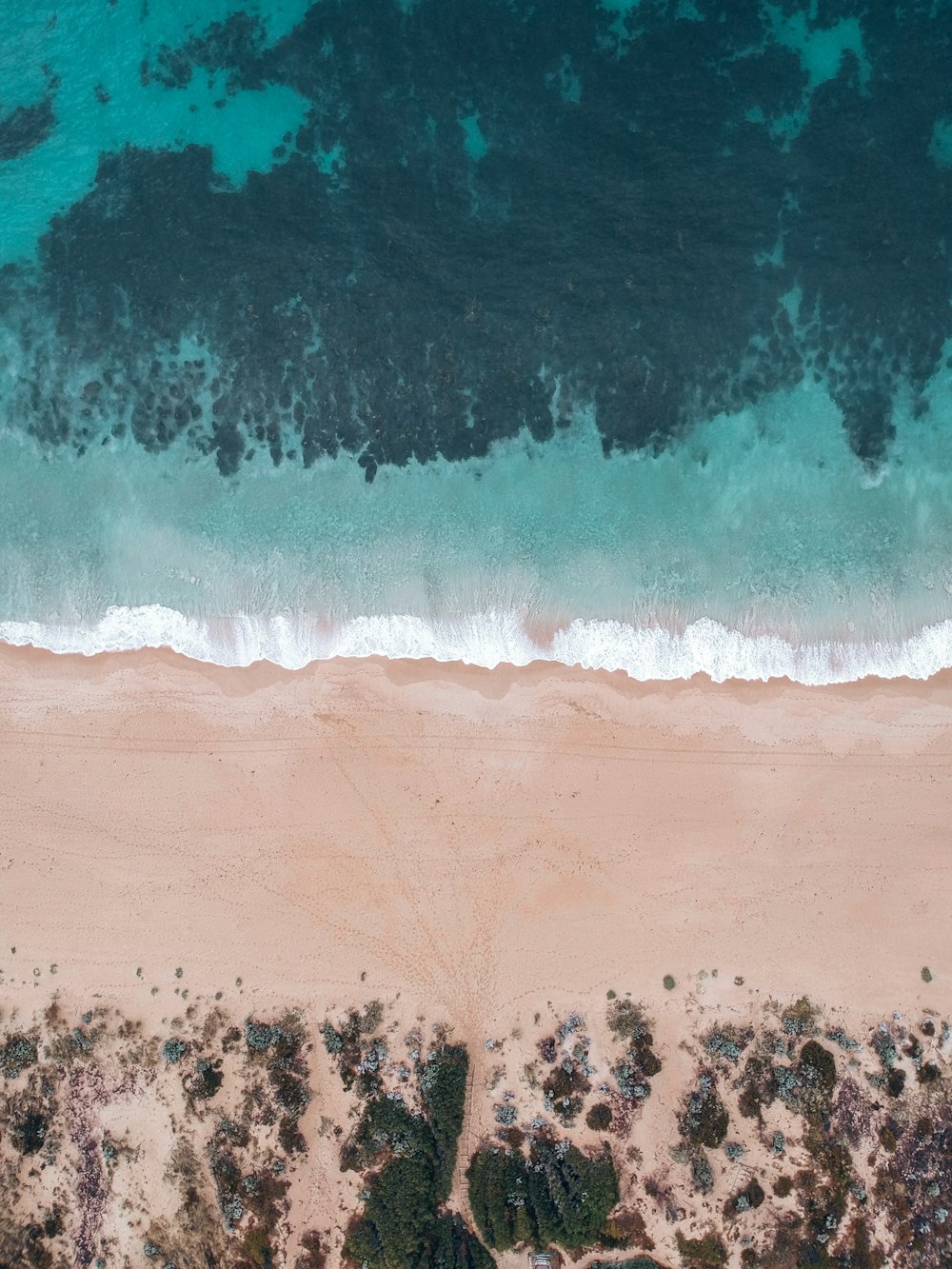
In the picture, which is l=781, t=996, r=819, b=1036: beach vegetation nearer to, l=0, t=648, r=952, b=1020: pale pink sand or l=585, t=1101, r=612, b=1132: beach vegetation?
l=0, t=648, r=952, b=1020: pale pink sand

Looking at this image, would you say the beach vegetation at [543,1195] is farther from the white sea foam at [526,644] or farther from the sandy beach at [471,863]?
the white sea foam at [526,644]

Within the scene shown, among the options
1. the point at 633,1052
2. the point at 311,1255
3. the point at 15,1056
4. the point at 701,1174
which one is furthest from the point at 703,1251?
the point at 15,1056

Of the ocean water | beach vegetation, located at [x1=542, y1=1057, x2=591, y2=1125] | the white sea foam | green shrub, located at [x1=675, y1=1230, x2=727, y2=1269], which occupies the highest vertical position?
the ocean water

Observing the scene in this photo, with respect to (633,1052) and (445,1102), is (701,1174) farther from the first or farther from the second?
(445,1102)

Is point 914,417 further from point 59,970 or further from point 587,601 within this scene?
point 59,970

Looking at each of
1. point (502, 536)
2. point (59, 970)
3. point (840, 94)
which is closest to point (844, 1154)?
point (502, 536)

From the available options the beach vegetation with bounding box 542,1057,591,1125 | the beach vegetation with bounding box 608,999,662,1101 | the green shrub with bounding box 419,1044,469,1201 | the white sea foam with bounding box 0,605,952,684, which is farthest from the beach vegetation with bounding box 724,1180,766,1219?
the white sea foam with bounding box 0,605,952,684
